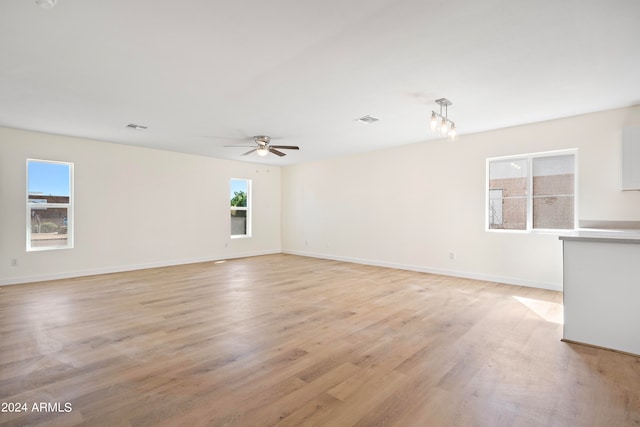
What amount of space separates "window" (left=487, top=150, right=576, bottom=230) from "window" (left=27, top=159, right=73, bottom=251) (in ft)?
25.0

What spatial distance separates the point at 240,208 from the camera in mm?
8391

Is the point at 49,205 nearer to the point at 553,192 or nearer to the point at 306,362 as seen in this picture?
the point at 306,362

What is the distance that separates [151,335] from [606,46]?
15.7 feet

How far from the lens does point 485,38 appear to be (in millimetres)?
2461

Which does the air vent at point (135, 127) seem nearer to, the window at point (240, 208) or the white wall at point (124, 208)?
the white wall at point (124, 208)

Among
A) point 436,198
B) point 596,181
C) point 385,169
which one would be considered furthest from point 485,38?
point 385,169

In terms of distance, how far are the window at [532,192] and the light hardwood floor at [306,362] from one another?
1.19 metres

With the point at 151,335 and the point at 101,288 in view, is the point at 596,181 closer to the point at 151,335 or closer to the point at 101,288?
the point at 151,335

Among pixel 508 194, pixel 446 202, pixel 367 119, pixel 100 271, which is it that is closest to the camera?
pixel 367 119

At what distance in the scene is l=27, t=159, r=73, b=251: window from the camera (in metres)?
5.36

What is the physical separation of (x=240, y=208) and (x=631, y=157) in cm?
755

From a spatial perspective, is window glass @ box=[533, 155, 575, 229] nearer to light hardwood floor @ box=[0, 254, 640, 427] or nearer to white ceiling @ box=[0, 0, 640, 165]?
white ceiling @ box=[0, 0, 640, 165]

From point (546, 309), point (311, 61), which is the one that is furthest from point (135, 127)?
point (546, 309)

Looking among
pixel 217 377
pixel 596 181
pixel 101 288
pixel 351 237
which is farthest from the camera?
pixel 351 237
